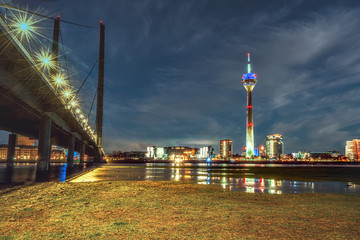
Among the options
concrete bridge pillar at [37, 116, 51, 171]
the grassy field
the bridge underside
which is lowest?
the grassy field

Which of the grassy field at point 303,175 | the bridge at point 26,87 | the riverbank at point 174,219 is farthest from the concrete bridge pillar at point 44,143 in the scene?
the riverbank at point 174,219

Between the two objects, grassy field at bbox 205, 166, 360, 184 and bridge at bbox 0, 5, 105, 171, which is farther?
grassy field at bbox 205, 166, 360, 184

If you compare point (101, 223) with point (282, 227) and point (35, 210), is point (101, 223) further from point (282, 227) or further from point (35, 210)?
point (282, 227)

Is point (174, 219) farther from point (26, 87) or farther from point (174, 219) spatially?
point (26, 87)

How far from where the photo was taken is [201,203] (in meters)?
12.5

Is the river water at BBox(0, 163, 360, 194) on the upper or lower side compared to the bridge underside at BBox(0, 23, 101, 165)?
lower

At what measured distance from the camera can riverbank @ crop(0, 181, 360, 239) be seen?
739 centimetres

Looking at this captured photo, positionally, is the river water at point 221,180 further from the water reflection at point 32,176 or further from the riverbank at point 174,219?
the riverbank at point 174,219

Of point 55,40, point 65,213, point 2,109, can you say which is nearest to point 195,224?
point 65,213

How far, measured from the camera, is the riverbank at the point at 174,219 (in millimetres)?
7391

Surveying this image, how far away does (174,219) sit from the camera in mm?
9164

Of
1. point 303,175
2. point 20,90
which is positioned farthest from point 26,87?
point 303,175

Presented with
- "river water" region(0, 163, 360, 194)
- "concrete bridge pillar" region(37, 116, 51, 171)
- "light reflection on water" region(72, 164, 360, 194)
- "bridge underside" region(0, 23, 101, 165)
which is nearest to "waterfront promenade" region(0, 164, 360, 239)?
"light reflection on water" region(72, 164, 360, 194)

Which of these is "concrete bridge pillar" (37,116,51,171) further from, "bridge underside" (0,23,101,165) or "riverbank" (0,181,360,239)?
"riverbank" (0,181,360,239)
